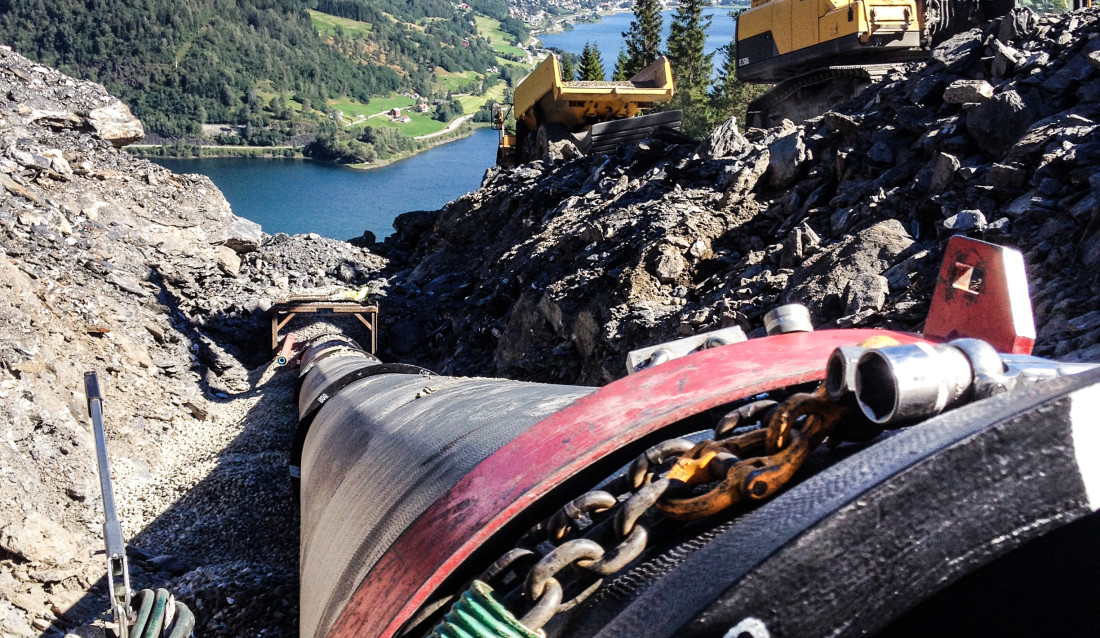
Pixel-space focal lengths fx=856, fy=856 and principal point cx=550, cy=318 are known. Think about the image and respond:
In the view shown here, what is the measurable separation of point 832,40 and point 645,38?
102 feet

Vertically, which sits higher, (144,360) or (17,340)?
(17,340)

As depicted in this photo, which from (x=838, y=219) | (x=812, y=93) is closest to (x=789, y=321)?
(x=838, y=219)

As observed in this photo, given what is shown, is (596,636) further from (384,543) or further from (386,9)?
(386,9)

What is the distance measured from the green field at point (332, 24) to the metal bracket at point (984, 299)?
4215 inches

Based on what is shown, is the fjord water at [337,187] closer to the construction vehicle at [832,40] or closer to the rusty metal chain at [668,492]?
the construction vehicle at [832,40]

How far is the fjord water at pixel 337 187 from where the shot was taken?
38.5m

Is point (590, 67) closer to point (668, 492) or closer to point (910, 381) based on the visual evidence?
point (668, 492)

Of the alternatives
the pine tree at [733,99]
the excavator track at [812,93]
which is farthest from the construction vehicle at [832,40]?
the pine tree at [733,99]

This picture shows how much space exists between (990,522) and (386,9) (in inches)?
5241

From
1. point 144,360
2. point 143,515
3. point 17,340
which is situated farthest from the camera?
point 144,360

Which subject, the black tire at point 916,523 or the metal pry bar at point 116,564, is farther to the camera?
the metal pry bar at point 116,564

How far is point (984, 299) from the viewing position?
212 cm

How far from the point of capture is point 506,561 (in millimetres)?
1611

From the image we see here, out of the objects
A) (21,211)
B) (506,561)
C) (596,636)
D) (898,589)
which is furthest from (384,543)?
(21,211)
